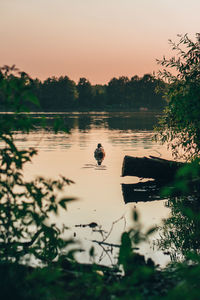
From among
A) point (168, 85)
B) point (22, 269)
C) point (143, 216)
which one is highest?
point (168, 85)

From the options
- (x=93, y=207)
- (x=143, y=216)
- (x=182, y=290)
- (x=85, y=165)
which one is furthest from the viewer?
(x=85, y=165)

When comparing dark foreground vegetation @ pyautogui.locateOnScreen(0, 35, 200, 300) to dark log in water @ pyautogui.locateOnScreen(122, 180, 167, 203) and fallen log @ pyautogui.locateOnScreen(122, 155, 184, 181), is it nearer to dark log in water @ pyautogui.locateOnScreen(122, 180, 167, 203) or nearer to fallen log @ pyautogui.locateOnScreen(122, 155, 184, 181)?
dark log in water @ pyautogui.locateOnScreen(122, 180, 167, 203)

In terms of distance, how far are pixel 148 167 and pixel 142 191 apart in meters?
1.42

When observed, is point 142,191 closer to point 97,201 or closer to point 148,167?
point 148,167

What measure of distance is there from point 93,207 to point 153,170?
568 centimetres

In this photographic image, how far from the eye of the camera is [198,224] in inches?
574

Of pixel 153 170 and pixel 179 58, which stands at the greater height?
pixel 179 58

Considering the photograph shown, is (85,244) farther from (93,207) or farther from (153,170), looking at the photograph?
(153,170)

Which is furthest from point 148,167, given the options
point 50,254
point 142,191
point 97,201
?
point 50,254

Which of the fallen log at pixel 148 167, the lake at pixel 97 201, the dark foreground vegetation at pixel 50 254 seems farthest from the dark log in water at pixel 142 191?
the dark foreground vegetation at pixel 50 254

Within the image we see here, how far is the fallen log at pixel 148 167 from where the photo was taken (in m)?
22.2

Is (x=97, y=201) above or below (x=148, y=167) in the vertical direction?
below

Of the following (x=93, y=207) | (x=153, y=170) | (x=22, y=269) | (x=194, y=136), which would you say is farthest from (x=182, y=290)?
(x=153, y=170)

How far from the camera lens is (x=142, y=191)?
21.7 m
